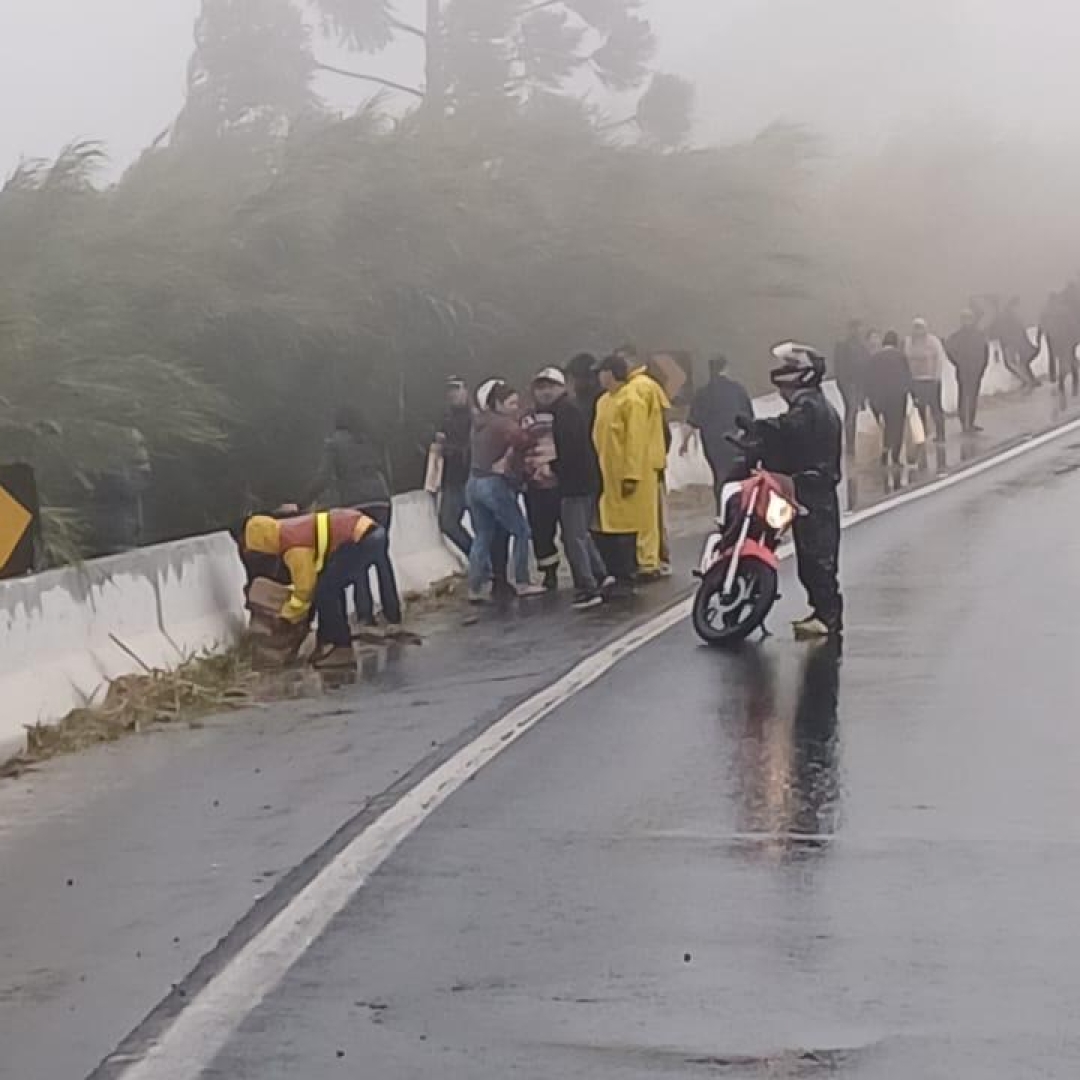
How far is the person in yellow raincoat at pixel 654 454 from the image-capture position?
715 inches

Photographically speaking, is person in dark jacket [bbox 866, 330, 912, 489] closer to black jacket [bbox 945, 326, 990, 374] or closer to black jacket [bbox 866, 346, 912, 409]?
black jacket [bbox 866, 346, 912, 409]

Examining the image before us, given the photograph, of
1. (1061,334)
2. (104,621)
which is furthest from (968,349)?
(104,621)

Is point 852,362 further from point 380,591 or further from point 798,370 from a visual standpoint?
point 798,370

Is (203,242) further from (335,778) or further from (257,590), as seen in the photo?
(335,778)

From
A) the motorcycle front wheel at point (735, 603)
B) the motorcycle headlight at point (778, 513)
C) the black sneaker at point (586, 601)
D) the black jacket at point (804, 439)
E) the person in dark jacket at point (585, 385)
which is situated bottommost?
the black sneaker at point (586, 601)

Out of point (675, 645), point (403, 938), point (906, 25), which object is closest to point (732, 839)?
point (403, 938)

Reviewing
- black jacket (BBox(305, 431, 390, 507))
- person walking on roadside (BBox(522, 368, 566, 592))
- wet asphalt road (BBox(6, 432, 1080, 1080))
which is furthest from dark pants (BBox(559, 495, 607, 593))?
wet asphalt road (BBox(6, 432, 1080, 1080))

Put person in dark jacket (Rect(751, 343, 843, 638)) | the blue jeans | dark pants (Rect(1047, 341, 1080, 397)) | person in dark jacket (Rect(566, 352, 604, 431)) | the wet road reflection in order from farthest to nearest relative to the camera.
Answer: dark pants (Rect(1047, 341, 1080, 397)) < person in dark jacket (Rect(566, 352, 604, 431)) < the blue jeans < person in dark jacket (Rect(751, 343, 843, 638)) < the wet road reflection

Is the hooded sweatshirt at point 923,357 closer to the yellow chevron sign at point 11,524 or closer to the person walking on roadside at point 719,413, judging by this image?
the person walking on roadside at point 719,413

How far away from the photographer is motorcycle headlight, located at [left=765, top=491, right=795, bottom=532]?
1511 centimetres

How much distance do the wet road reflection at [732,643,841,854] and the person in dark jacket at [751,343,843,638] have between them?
0.44 meters

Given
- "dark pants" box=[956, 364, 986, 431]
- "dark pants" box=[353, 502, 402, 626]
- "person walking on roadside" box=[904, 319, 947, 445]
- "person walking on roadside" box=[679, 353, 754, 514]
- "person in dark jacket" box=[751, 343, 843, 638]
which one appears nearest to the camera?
"person in dark jacket" box=[751, 343, 843, 638]

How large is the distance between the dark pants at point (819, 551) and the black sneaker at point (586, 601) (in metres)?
2.48

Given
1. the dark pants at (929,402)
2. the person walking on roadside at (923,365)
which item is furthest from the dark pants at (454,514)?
the person walking on roadside at (923,365)
